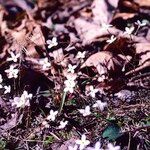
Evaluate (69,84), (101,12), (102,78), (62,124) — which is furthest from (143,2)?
(62,124)

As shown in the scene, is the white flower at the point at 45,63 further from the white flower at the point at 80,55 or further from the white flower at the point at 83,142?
the white flower at the point at 83,142

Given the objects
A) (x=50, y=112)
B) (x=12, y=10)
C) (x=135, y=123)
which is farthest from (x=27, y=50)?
(x=12, y=10)

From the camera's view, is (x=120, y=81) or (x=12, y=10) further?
(x=12, y=10)

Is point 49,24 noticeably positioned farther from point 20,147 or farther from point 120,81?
point 20,147

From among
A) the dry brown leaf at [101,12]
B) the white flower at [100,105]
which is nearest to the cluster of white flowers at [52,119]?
the white flower at [100,105]

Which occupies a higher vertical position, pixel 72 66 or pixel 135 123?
pixel 72 66

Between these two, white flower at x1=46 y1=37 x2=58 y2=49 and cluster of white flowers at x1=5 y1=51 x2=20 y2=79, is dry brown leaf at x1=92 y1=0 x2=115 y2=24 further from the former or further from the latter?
cluster of white flowers at x1=5 y1=51 x2=20 y2=79

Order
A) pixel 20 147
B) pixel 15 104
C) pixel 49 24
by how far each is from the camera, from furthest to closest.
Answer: pixel 49 24
pixel 15 104
pixel 20 147
